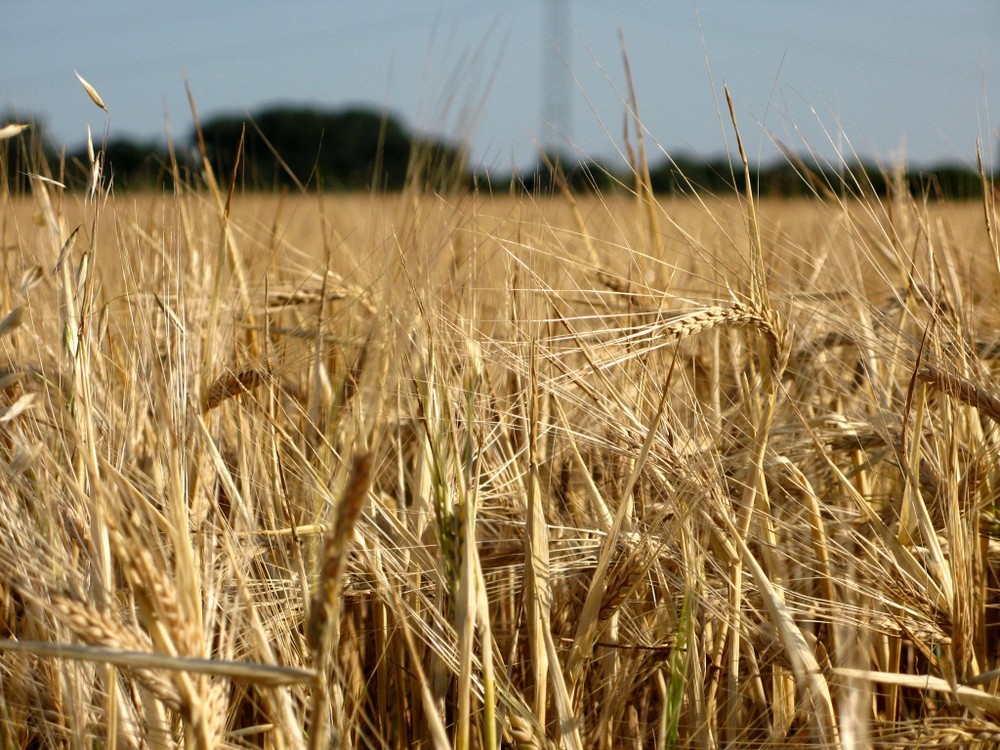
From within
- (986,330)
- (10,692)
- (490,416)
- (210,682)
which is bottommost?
(10,692)

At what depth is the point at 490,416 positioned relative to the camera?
1.07 metres

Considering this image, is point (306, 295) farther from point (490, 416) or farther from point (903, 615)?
point (903, 615)

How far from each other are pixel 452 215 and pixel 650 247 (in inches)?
29.7

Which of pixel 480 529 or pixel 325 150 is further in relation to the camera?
pixel 325 150

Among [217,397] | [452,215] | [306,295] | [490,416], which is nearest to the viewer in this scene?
[452,215]

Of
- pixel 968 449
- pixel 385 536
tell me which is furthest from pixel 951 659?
pixel 385 536

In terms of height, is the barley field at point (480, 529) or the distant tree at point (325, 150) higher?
the distant tree at point (325, 150)

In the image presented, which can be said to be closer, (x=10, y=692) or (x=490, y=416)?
(x=10, y=692)

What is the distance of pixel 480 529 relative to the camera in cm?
105

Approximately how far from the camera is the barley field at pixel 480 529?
2.10 ft

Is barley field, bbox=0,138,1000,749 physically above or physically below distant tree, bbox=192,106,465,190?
below

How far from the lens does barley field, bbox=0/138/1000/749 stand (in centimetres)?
64

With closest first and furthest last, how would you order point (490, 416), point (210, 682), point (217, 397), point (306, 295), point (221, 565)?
point (210, 682) → point (221, 565) → point (217, 397) → point (490, 416) → point (306, 295)

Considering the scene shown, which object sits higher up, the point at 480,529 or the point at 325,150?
the point at 325,150
